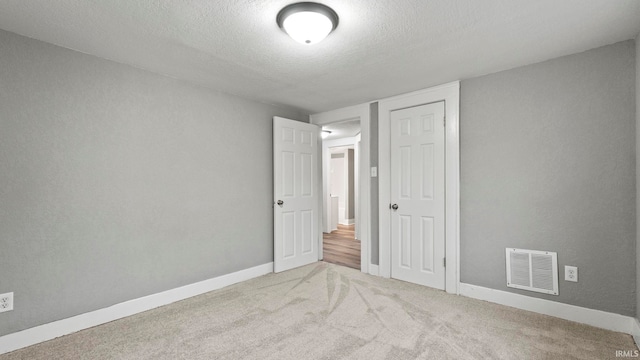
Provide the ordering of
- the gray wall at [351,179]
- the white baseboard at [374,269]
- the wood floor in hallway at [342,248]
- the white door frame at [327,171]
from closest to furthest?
the white baseboard at [374,269]
the wood floor in hallway at [342,248]
the white door frame at [327,171]
the gray wall at [351,179]

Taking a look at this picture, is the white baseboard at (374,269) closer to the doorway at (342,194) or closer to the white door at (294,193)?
the doorway at (342,194)

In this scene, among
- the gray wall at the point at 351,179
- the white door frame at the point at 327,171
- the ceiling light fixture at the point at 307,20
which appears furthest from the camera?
the gray wall at the point at 351,179

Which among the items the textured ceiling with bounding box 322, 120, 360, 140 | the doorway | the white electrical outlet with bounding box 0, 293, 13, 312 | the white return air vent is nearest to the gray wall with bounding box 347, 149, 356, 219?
the doorway

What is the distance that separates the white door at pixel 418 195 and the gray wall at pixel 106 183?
1.85 meters

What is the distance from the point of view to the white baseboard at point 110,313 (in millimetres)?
2059

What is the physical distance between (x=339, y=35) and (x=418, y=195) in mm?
1990

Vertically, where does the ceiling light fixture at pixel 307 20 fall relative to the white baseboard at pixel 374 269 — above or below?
above

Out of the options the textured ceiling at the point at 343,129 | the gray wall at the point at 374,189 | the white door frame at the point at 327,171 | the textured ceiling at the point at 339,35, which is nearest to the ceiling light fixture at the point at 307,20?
the textured ceiling at the point at 339,35

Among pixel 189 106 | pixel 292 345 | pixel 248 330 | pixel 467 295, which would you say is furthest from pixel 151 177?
pixel 467 295

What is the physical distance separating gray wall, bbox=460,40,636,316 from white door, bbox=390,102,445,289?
25 cm

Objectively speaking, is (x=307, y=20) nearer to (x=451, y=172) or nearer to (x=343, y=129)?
(x=451, y=172)

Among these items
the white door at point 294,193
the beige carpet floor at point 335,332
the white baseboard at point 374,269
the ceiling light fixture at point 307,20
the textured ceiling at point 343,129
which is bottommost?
the beige carpet floor at point 335,332

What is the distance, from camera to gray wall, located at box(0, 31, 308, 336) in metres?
2.09

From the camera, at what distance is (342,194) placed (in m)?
8.41
